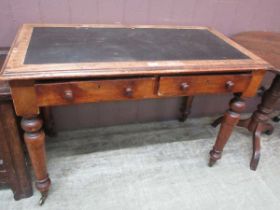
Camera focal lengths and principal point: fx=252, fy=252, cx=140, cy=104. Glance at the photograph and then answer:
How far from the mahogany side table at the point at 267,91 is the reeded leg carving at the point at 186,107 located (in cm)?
42

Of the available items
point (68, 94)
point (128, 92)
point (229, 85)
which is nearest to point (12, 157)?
point (68, 94)

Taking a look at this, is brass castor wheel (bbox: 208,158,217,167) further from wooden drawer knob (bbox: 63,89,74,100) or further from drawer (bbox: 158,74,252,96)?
wooden drawer knob (bbox: 63,89,74,100)

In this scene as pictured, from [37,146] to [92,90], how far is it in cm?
39

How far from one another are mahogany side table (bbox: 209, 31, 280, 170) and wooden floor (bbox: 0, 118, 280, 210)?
122 mm

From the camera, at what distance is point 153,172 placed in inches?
65.5

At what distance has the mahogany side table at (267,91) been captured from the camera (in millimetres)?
1605

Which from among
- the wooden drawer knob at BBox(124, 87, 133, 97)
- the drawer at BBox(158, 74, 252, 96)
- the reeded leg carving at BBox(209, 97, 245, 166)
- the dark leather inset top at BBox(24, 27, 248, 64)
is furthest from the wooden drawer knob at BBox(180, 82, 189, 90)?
the reeded leg carving at BBox(209, 97, 245, 166)

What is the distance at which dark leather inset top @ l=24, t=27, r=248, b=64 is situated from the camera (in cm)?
111

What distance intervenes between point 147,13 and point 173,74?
0.69 m

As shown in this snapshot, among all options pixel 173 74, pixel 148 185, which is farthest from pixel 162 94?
pixel 148 185

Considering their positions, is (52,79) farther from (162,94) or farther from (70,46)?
A: (162,94)

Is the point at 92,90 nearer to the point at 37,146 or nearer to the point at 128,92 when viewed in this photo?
the point at 128,92

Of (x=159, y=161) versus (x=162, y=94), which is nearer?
(x=162, y=94)

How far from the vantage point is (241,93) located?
Result: 1.35 metres
